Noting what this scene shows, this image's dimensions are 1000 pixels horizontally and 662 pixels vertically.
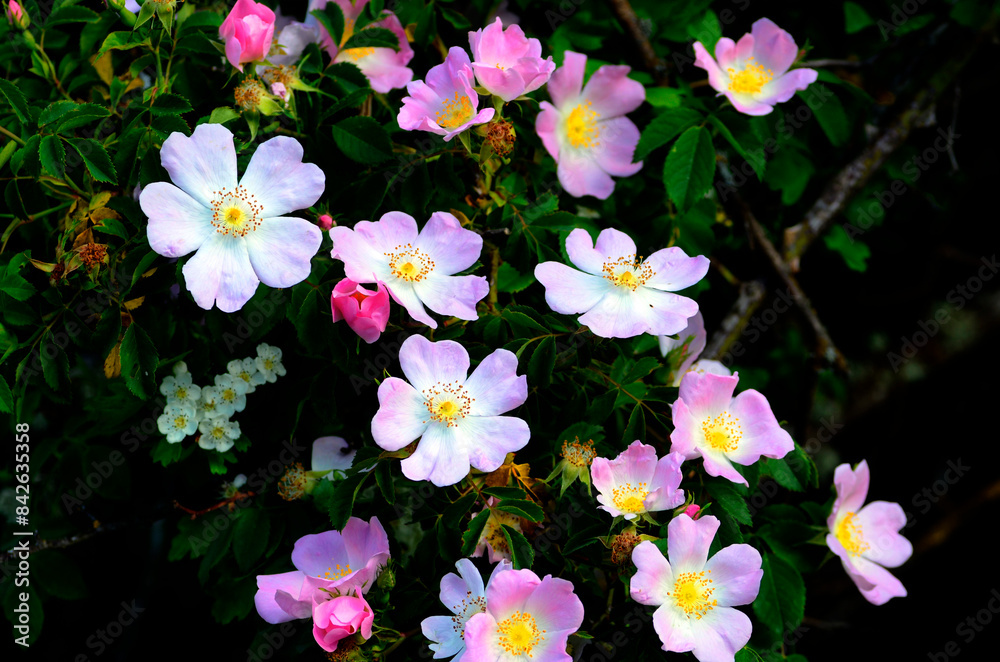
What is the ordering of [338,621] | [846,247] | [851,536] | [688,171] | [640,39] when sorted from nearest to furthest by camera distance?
[338,621], [688,171], [851,536], [640,39], [846,247]

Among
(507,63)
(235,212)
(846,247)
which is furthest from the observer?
(846,247)

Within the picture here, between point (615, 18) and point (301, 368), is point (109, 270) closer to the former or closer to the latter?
point (301, 368)

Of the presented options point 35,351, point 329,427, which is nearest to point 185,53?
point 35,351

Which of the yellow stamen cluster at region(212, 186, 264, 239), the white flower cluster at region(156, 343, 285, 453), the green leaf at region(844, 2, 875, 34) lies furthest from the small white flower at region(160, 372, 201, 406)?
the green leaf at region(844, 2, 875, 34)

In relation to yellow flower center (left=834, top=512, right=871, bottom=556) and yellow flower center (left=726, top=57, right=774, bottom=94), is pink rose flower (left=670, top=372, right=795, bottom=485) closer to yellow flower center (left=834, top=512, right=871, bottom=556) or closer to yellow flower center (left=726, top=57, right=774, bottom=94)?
yellow flower center (left=834, top=512, right=871, bottom=556)

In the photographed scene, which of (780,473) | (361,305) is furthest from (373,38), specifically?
(780,473)

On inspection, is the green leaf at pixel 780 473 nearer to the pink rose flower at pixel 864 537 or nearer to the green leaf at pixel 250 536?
the pink rose flower at pixel 864 537

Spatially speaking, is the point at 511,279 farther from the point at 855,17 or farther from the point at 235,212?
the point at 855,17
